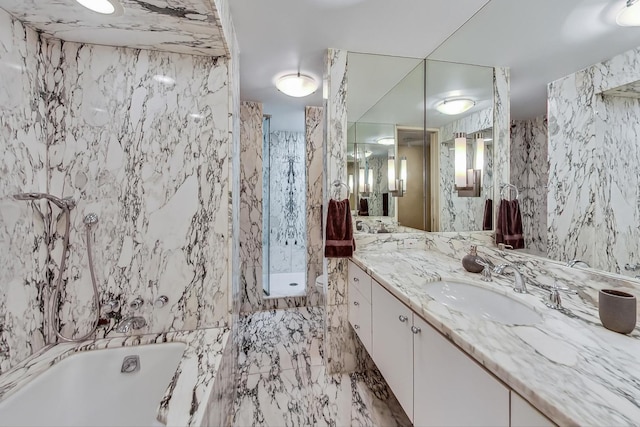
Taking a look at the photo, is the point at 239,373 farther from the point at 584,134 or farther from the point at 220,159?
the point at 584,134

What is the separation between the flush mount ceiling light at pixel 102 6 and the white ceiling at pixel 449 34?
0.61 metres

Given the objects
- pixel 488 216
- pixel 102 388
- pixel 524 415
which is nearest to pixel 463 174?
pixel 488 216

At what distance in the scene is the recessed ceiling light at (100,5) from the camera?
1.21 metres

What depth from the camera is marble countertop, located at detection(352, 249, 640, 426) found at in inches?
21.6

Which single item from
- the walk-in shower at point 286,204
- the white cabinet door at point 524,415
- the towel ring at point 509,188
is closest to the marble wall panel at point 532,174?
the towel ring at point 509,188

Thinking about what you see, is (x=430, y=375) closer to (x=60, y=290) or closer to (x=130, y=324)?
(x=130, y=324)

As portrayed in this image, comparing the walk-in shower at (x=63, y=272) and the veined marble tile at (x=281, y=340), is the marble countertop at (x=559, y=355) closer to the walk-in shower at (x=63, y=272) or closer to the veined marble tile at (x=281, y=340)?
the veined marble tile at (x=281, y=340)

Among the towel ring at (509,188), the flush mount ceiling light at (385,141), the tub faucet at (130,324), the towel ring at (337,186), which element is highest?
the flush mount ceiling light at (385,141)

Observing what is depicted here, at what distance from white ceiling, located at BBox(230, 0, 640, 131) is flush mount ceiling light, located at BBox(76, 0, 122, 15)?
608 mm

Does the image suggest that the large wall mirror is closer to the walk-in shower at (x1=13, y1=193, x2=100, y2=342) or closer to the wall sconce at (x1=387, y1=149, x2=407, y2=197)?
the wall sconce at (x1=387, y1=149, x2=407, y2=197)

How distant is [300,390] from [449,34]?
2.71 metres

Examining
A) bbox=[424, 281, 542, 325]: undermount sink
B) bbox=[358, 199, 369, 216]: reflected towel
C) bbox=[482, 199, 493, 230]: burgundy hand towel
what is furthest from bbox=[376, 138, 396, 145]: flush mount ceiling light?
bbox=[424, 281, 542, 325]: undermount sink

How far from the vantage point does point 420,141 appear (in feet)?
7.16

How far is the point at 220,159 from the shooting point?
1719 mm
